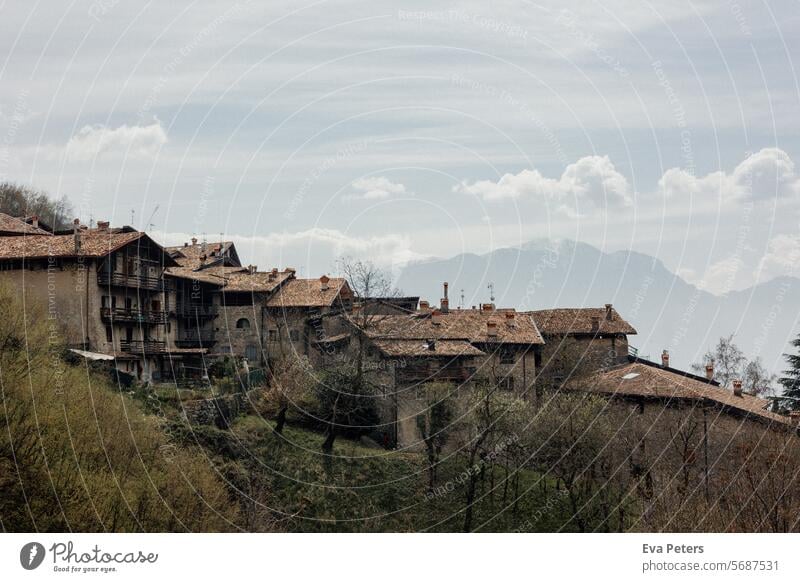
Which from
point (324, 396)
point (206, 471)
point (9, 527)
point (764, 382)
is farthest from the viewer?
point (764, 382)

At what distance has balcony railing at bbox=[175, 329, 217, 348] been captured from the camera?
61.4 meters

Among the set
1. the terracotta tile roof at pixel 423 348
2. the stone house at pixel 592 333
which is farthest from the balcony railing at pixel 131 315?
the stone house at pixel 592 333

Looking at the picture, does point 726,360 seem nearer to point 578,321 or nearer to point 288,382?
point 578,321

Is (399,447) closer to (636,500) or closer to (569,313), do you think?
(636,500)

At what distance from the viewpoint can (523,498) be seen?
47625 millimetres

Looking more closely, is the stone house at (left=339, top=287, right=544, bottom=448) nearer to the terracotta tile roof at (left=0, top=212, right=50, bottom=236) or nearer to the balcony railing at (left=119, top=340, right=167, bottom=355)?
the balcony railing at (left=119, top=340, right=167, bottom=355)

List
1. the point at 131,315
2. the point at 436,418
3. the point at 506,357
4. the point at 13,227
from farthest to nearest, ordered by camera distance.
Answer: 1. the point at 506,357
2. the point at 13,227
3. the point at 131,315
4. the point at 436,418

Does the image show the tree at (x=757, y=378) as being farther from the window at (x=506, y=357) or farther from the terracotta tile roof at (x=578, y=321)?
the window at (x=506, y=357)

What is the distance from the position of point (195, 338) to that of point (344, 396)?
15191 mm

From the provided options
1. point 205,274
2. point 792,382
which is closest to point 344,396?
point 205,274

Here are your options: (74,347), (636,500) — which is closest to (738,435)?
(636,500)

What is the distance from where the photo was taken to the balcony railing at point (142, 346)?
52.7 metres

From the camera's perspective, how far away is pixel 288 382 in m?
51.8

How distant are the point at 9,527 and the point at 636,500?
28.2 m
